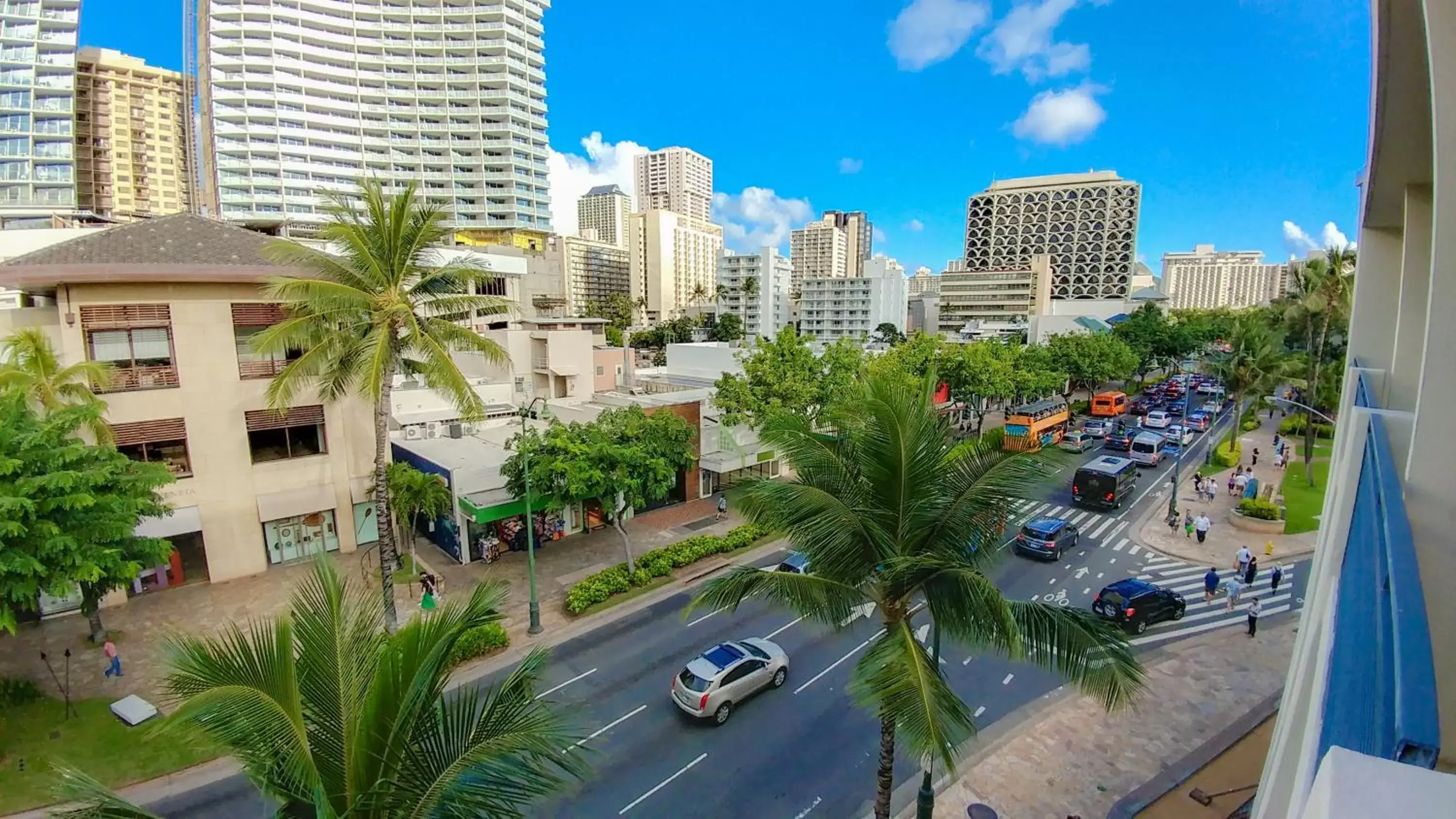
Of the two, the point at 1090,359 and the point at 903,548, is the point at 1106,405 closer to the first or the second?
the point at 1090,359

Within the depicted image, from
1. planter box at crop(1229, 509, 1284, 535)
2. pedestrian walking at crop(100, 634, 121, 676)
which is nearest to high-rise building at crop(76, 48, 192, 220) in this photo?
pedestrian walking at crop(100, 634, 121, 676)

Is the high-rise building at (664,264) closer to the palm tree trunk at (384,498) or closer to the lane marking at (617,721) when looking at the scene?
the palm tree trunk at (384,498)

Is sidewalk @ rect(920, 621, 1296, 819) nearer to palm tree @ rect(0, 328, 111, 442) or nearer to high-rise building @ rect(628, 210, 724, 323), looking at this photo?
palm tree @ rect(0, 328, 111, 442)

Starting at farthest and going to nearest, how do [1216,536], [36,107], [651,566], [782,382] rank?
1. [36,107]
2. [782,382]
3. [1216,536]
4. [651,566]

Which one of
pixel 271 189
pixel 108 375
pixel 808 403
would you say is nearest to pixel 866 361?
pixel 808 403

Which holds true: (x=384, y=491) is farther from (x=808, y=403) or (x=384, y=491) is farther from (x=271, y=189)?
(x=271, y=189)

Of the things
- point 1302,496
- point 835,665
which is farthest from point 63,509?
point 1302,496

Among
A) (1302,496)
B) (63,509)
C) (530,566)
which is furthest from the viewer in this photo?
(1302,496)

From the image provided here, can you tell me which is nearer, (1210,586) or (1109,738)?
(1109,738)
